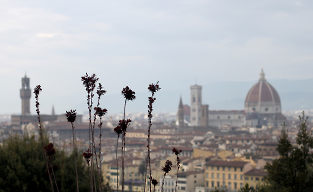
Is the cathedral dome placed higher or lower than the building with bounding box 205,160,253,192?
higher

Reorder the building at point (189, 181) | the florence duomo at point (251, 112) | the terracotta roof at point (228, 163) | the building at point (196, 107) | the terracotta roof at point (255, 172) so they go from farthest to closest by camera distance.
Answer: the florence duomo at point (251, 112)
the building at point (196, 107)
the terracotta roof at point (228, 163)
the building at point (189, 181)
the terracotta roof at point (255, 172)

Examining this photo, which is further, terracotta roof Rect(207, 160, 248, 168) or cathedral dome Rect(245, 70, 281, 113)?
cathedral dome Rect(245, 70, 281, 113)

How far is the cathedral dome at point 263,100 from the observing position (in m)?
115

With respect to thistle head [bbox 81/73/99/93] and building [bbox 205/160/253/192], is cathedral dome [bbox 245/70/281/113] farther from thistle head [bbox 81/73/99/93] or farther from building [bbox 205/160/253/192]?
thistle head [bbox 81/73/99/93]

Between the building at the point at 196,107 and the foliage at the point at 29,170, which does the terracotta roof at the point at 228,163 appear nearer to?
the foliage at the point at 29,170

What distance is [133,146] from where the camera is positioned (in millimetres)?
60750

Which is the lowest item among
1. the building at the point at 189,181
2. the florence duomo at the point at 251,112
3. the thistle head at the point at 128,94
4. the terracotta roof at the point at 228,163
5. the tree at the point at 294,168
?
Result: the building at the point at 189,181

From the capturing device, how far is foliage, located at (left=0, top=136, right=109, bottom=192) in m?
8.96

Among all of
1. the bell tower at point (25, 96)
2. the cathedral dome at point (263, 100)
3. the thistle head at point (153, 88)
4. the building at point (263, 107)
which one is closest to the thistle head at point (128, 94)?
the thistle head at point (153, 88)

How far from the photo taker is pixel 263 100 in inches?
4540

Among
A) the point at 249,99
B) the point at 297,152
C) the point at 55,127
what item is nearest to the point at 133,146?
the point at 55,127

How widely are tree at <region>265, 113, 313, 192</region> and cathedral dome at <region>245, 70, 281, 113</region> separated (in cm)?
10495

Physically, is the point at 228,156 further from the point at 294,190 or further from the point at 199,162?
the point at 294,190

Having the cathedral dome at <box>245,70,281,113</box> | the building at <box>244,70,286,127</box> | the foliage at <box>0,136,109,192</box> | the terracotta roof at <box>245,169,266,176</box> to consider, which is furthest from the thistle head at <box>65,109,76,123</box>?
the cathedral dome at <box>245,70,281,113</box>
